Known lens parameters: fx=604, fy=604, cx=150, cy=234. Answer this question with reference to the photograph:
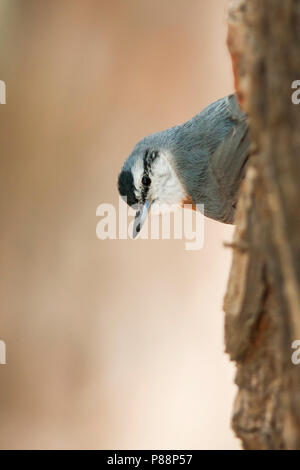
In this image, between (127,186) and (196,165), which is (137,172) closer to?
(127,186)

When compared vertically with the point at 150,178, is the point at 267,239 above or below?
below

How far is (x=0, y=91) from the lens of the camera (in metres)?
3.00

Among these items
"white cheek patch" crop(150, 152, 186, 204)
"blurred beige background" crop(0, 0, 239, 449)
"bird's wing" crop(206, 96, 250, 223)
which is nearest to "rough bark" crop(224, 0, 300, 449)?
"bird's wing" crop(206, 96, 250, 223)

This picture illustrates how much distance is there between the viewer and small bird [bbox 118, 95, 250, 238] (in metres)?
1.60

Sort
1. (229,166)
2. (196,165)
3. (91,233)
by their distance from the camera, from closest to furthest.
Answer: (229,166), (196,165), (91,233)

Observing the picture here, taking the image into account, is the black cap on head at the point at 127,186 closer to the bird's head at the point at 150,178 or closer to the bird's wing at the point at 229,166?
the bird's head at the point at 150,178

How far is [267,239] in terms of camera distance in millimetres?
883

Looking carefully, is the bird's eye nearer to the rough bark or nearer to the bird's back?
the bird's back

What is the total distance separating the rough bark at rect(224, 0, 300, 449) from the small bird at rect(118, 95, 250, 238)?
0.66 meters

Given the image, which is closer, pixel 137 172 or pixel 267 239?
pixel 267 239

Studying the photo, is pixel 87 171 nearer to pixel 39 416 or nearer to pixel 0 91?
pixel 0 91

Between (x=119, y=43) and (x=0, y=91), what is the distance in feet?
2.09

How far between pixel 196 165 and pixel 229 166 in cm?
13

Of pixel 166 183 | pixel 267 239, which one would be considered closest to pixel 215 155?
pixel 166 183
